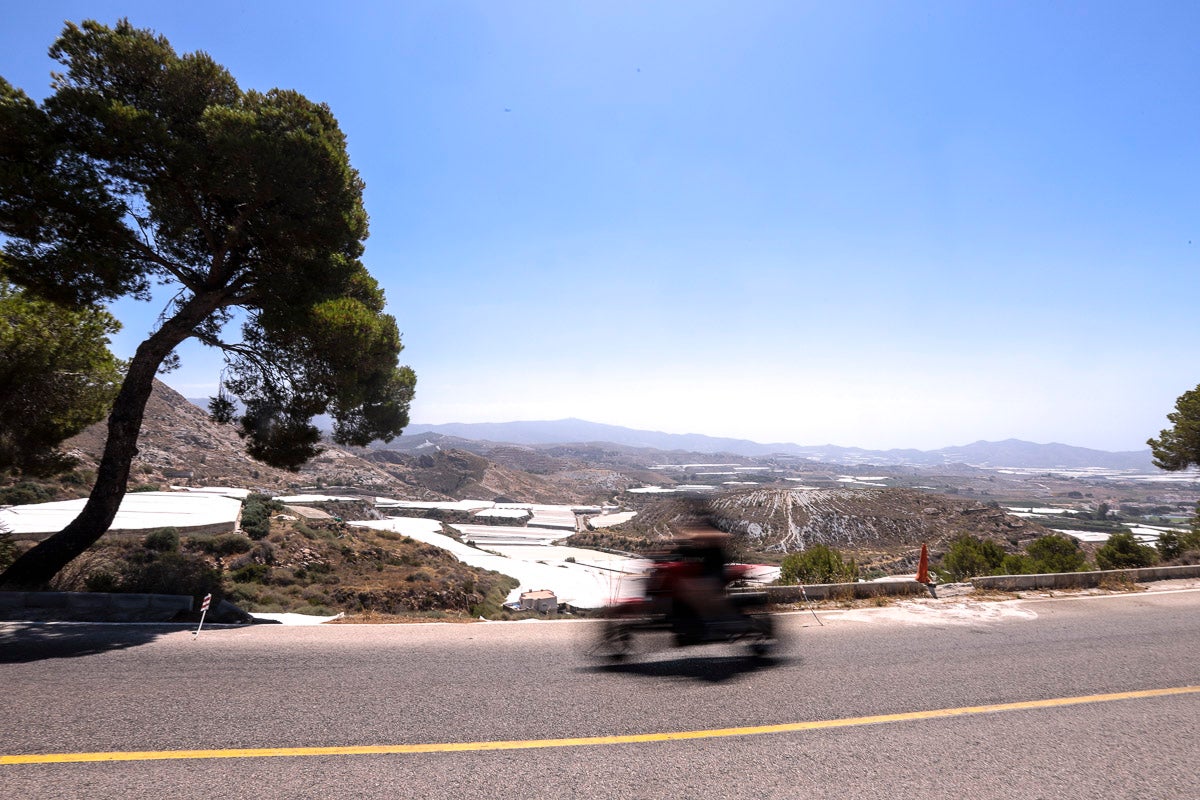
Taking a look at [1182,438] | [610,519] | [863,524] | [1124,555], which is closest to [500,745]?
[1124,555]

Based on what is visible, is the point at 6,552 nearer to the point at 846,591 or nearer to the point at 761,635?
the point at 761,635

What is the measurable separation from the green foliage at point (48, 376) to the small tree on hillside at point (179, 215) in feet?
7.32

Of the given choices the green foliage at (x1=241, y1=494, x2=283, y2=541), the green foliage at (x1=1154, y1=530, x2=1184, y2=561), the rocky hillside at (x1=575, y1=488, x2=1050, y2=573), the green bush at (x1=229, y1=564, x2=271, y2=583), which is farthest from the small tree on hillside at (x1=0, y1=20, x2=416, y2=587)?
the rocky hillside at (x1=575, y1=488, x2=1050, y2=573)

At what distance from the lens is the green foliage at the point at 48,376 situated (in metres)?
13.2

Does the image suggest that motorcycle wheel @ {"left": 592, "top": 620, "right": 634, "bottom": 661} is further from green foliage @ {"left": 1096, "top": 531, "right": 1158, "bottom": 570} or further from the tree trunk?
green foliage @ {"left": 1096, "top": 531, "right": 1158, "bottom": 570}

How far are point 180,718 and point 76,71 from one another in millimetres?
13987

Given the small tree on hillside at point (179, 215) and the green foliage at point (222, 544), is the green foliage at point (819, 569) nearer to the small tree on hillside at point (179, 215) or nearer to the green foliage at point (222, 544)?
the small tree on hillside at point (179, 215)

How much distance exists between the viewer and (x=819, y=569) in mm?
15820

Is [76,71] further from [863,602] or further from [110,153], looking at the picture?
[863,602]

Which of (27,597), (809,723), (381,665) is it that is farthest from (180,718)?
Answer: (27,597)

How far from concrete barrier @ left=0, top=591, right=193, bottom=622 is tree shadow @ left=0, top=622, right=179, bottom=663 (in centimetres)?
89

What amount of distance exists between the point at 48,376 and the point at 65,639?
10140 millimetres

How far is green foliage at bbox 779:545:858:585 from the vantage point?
45.9 feet

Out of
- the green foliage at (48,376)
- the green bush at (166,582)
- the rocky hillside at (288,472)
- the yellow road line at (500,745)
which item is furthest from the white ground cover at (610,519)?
the yellow road line at (500,745)
